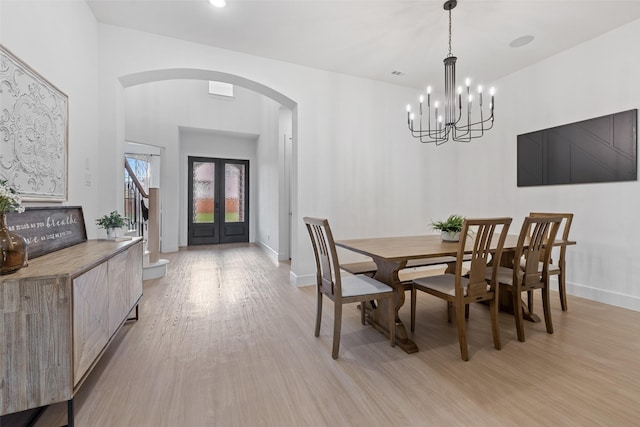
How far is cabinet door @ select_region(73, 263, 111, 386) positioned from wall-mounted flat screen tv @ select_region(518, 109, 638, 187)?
483 centimetres

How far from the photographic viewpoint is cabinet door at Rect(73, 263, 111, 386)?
1404 mm

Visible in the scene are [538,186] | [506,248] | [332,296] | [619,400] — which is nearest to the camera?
[619,400]

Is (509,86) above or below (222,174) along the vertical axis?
above

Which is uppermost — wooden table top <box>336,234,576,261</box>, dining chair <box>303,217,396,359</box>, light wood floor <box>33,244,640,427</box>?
wooden table top <box>336,234,576,261</box>

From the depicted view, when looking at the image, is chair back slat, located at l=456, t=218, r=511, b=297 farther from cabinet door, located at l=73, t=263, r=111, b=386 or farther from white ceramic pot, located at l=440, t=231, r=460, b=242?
cabinet door, located at l=73, t=263, r=111, b=386

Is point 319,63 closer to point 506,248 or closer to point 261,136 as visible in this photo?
point 506,248

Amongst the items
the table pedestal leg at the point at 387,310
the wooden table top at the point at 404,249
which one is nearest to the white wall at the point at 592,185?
the wooden table top at the point at 404,249

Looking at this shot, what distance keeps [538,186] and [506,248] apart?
2161mm

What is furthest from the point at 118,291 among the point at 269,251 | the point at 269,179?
the point at 269,179

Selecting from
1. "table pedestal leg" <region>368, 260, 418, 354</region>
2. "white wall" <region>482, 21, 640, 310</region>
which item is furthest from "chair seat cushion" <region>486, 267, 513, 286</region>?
"white wall" <region>482, 21, 640, 310</region>

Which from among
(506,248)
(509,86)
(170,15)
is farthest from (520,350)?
(170,15)

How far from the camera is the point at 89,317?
5.09 ft

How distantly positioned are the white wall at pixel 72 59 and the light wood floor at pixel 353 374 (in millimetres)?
1415

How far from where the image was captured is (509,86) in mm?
4230
